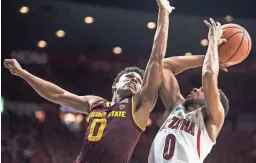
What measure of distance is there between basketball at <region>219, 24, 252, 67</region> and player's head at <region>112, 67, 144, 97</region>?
518 millimetres

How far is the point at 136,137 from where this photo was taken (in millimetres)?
2852

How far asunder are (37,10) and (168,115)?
15.8 ft

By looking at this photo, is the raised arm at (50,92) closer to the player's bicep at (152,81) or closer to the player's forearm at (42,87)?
the player's forearm at (42,87)

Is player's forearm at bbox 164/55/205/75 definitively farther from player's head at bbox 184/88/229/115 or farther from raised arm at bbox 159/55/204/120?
player's head at bbox 184/88/229/115

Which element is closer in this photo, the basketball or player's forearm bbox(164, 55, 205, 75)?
the basketball

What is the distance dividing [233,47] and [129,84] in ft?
2.13

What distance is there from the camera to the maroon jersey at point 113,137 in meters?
2.79

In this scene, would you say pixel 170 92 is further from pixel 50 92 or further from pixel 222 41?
pixel 50 92

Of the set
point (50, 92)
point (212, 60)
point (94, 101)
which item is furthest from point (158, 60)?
point (50, 92)

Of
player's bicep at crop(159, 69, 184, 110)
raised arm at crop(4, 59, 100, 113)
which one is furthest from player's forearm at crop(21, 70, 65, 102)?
player's bicep at crop(159, 69, 184, 110)

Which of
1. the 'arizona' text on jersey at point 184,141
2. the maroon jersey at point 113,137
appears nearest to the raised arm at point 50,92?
the maroon jersey at point 113,137

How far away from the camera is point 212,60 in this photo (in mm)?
2666

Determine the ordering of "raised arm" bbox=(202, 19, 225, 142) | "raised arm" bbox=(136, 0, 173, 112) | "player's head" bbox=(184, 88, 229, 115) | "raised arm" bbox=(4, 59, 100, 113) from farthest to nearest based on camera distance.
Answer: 1. "raised arm" bbox=(4, 59, 100, 113)
2. "player's head" bbox=(184, 88, 229, 115)
3. "raised arm" bbox=(136, 0, 173, 112)
4. "raised arm" bbox=(202, 19, 225, 142)

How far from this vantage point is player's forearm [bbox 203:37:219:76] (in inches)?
104
